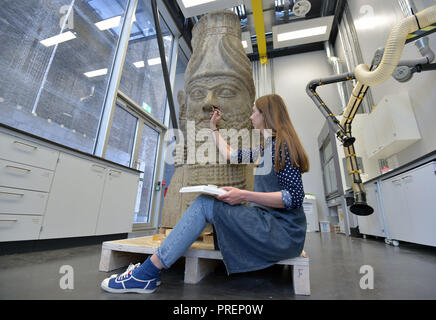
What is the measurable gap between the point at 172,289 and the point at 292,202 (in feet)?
2.20

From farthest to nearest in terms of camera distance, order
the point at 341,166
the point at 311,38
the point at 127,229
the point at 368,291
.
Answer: the point at 311,38
the point at 341,166
the point at 127,229
the point at 368,291

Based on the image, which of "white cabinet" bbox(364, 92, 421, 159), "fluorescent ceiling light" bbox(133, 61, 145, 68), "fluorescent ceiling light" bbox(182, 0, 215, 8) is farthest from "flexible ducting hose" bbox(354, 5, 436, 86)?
"fluorescent ceiling light" bbox(133, 61, 145, 68)

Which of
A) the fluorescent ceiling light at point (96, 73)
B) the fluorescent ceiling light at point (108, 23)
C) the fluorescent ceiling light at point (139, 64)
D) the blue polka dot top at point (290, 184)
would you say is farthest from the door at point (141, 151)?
the blue polka dot top at point (290, 184)

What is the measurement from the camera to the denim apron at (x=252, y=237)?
0.98 meters

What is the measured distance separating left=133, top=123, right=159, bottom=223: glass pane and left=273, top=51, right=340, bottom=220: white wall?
3841mm

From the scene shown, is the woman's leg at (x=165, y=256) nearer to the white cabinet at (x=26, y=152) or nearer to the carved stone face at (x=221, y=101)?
the carved stone face at (x=221, y=101)

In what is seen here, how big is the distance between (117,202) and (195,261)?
2035 millimetres

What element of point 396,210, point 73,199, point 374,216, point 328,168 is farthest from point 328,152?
point 73,199

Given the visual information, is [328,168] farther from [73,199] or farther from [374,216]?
[73,199]

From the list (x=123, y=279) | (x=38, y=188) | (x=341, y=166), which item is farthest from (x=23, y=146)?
(x=341, y=166)

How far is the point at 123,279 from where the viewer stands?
0.95 metres

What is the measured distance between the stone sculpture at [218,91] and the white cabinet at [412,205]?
5.66 ft

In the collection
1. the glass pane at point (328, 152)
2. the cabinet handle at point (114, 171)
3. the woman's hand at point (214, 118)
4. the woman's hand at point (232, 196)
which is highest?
the glass pane at point (328, 152)
